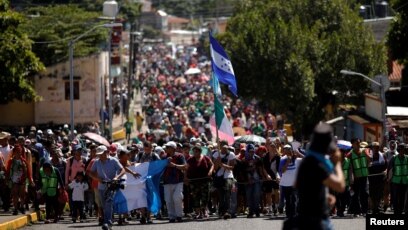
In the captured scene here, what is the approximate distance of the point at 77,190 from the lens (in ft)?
80.8

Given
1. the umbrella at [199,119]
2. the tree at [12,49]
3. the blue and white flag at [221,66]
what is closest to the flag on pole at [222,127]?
the blue and white flag at [221,66]

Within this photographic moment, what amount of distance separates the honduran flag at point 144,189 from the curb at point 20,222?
181 centimetres

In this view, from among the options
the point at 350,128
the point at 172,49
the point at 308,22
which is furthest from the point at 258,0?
the point at 172,49

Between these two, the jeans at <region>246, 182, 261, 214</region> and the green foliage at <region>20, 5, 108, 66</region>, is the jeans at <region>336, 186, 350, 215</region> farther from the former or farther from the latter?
the green foliage at <region>20, 5, 108, 66</region>

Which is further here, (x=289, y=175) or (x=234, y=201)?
(x=234, y=201)

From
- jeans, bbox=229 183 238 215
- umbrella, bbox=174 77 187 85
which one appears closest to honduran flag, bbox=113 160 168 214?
jeans, bbox=229 183 238 215

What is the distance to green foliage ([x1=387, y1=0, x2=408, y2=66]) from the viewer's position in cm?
4972

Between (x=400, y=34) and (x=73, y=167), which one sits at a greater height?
(x=400, y=34)

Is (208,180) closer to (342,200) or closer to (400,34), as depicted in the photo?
(342,200)

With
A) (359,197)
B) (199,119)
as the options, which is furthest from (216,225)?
(199,119)

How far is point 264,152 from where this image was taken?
2611 cm

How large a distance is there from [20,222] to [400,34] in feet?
96.7

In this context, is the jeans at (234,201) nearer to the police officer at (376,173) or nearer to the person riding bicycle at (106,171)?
the police officer at (376,173)

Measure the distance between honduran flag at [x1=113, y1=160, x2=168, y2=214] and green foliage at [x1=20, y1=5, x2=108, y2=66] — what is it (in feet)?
114
